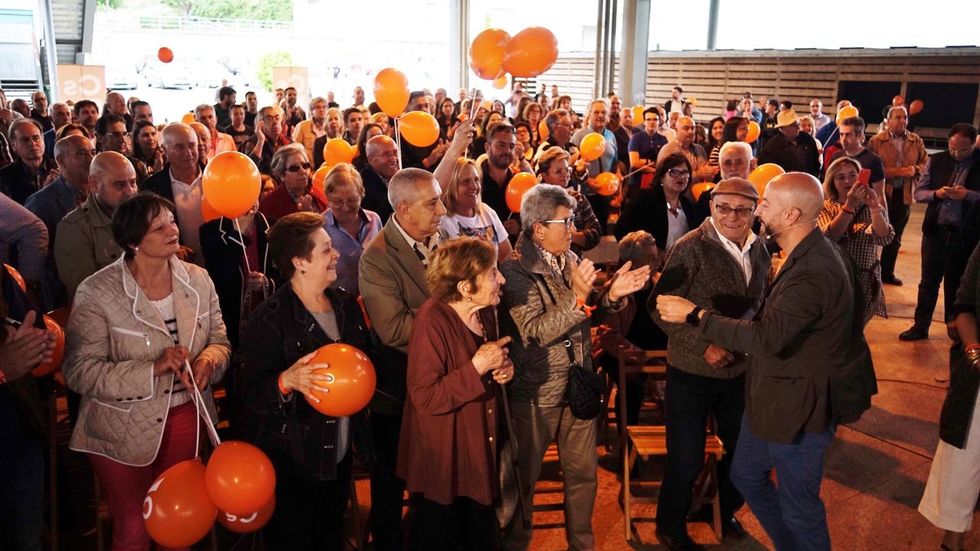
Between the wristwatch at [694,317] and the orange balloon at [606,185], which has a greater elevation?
the orange balloon at [606,185]

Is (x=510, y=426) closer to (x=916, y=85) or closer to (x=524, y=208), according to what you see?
(x=524, y=208)

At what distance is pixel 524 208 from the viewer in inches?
118

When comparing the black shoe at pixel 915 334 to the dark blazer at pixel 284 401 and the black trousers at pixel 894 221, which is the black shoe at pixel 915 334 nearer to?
the black trousers at pixel 894 221

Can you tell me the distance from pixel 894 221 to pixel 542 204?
6.36 meters

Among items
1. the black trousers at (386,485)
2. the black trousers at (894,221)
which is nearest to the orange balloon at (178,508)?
the black trousers at (386,485)

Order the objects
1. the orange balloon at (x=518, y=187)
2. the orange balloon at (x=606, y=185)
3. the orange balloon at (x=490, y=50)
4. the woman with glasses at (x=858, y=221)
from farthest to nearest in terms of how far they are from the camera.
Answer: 1. the orange balloon at (x=606, y=185)
2. the orange balloon at (x=490, y=50)
3. the orange balloon at (x=518, y=187)
4. the woman with glasses at (x=858, y=221)

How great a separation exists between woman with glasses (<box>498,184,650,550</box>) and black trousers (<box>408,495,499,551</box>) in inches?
9.3

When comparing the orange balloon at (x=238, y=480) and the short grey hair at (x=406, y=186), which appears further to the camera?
the short grey hair at (x=406, y=186)

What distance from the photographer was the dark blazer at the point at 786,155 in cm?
714

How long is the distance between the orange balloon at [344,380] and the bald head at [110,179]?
6.40ft

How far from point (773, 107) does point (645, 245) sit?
11.3m

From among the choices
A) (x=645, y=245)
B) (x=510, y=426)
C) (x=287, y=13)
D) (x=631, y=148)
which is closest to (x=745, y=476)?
(x=510, y=426)

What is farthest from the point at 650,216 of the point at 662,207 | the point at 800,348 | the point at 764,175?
the point at 800,348

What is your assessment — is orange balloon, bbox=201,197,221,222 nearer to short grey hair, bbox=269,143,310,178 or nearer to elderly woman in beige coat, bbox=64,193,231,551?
short grey hair, bbox=269,143,310,178
